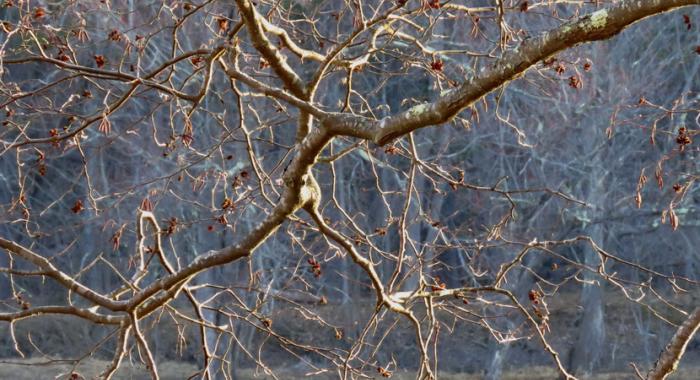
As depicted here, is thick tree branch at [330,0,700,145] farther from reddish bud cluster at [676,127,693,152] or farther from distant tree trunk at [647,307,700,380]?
distant tree trunk at [647,307,700,380]

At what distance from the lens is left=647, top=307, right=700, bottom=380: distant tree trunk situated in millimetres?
3645

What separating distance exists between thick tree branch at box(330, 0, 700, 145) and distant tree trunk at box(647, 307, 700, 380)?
1.05m

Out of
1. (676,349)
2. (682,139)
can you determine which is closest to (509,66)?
(682,139)

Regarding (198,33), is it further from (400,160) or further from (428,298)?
(428,298)

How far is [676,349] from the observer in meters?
3.71

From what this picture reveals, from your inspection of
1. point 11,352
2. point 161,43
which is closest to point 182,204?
point 161,43

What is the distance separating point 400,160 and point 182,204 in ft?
12.6

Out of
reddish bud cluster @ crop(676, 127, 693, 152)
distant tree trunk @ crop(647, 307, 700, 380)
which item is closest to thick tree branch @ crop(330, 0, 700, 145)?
reddish bud cluster @ crop(676, 127, 693, 152)

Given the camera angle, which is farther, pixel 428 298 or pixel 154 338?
pixel 154 338

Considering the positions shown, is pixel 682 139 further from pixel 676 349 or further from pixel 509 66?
pixel 509 66

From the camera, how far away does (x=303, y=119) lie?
459cm

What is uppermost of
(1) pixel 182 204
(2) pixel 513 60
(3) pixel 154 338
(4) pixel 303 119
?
(1) pixel 182 204

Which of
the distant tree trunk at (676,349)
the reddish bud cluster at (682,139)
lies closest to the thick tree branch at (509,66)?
the reddish bud cluster at (682,139)

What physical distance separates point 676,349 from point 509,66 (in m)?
1.19
